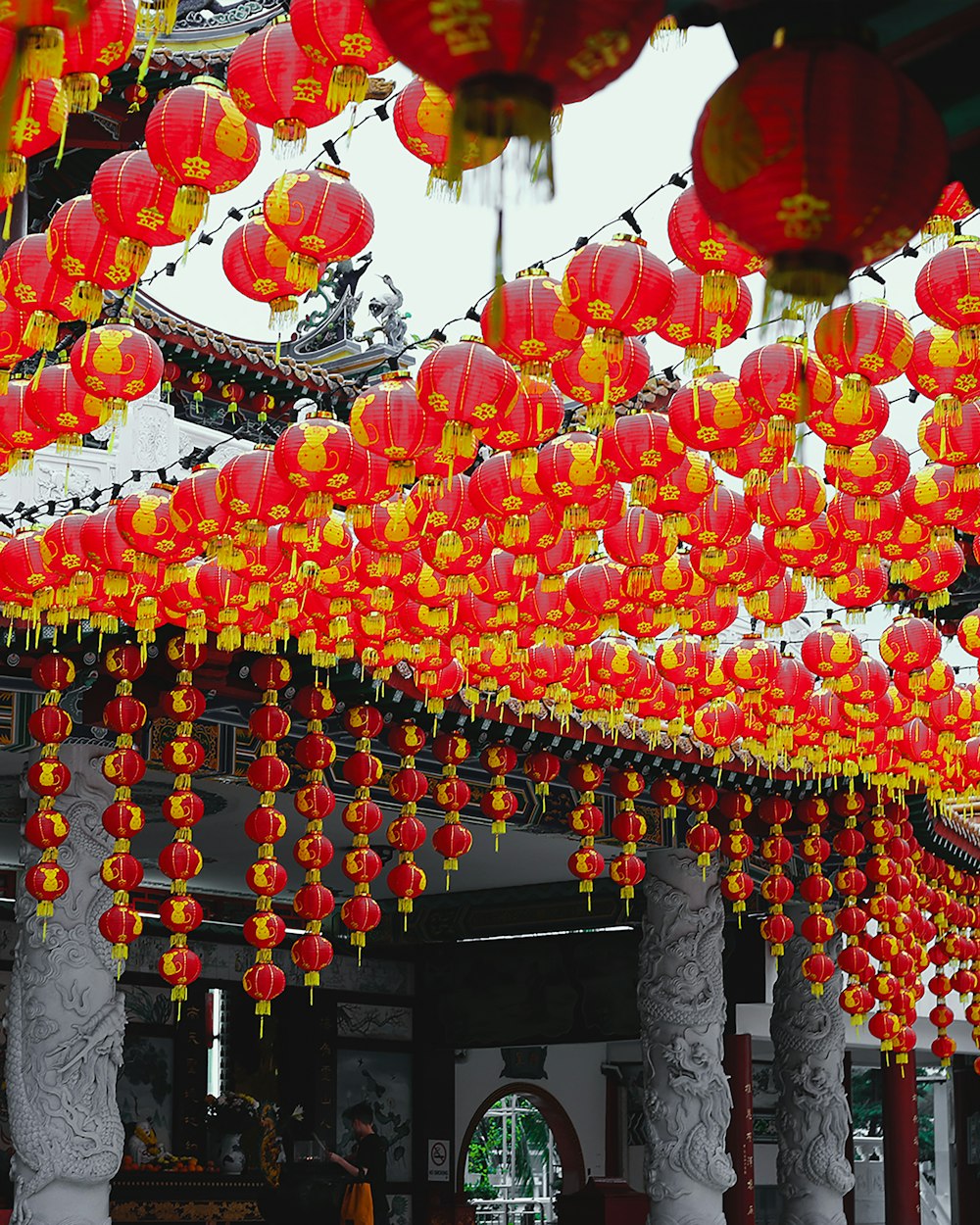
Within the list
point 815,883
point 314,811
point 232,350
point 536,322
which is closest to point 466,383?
point 536,322

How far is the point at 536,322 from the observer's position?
5.57m

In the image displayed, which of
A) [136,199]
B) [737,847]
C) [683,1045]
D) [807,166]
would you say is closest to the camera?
[807,166]

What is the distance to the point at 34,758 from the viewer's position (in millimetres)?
9430

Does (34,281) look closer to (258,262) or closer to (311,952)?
(258,262)

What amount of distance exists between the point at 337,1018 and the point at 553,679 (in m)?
8.60

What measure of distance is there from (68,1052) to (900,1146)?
1007 cm

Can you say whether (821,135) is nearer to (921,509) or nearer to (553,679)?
(921,509)

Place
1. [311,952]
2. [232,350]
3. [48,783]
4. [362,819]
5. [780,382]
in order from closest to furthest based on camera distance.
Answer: [780,382]
[48,783]
[311,952]
[362,819]
[232,350]

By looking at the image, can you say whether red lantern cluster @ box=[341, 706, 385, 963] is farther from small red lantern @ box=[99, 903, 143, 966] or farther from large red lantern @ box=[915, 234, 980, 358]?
large red lantern @ box=[915, 234, 980, 358]

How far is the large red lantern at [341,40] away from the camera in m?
4.52

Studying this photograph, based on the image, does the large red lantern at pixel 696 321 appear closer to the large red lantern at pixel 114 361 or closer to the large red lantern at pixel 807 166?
the large red lantern at pixel 114 361

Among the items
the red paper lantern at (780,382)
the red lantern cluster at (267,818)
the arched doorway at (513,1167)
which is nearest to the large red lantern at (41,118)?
the red paper lantern at (780,382)

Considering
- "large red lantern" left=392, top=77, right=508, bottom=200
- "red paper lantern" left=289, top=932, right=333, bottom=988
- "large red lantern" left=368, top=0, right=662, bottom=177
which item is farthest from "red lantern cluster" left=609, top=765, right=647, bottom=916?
"large red lantern" left=368, top=0, right=662, bottom=177

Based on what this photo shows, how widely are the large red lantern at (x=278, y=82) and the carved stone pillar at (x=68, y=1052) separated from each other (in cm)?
568
